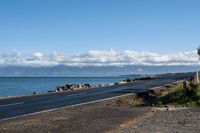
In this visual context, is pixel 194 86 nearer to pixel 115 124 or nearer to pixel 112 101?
pixel 112 101

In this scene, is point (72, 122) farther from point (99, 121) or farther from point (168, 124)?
point (168, 124)

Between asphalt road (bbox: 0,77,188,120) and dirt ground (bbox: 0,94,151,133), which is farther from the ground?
asphalt road (bbox: 0,77,188,120)

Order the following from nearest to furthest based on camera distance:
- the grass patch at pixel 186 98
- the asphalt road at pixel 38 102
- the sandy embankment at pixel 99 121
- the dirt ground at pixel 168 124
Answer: the dirt ground at pixel 168 124 < the sandy embankment at pixel 99 121 < the asphalt road at pixel 38 102 < the grass patch at pixel 186 98

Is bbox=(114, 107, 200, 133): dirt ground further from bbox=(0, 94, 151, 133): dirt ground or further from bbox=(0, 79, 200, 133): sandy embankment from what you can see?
bbox=(0, 94, 151, 133): dirt ground

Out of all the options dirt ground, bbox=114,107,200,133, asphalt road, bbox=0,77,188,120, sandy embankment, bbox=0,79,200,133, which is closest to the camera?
dirt ground, bbox=114,107,200,133

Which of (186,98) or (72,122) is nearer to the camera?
(72,122)

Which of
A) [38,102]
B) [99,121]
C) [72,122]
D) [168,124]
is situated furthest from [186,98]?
[72,122]

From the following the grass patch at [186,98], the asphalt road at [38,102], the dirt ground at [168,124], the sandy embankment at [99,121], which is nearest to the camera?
the dirt ground at [168,124]

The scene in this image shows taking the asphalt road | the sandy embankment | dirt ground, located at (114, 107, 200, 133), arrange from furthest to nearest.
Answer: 1. the asphalt road
2. the sandy embankment
3. dirt ground, located at (114, 107, 200, 133)

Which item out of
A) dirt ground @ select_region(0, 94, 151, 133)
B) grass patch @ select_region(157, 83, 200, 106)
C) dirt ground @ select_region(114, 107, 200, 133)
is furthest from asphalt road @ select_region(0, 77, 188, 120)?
dirt ground @ select_region(114, 107, 200, 133)

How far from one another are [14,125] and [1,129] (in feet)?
3.57

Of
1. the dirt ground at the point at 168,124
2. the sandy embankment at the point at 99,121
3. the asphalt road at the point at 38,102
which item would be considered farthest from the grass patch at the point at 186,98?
the dirt ground at the point at 168,124

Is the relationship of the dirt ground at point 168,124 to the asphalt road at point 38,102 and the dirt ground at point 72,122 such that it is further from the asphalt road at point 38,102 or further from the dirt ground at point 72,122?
the asphalt road at point 38,102

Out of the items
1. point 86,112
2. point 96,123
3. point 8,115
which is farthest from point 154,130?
point 8,115
